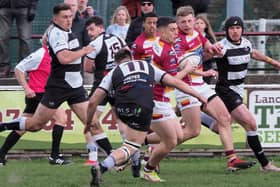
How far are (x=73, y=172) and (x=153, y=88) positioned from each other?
2.00m

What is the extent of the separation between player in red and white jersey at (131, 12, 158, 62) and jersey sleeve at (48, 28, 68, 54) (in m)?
1.02

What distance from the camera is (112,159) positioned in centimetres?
1180

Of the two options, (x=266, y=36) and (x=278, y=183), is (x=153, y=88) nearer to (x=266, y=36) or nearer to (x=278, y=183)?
(x=278, y=183)

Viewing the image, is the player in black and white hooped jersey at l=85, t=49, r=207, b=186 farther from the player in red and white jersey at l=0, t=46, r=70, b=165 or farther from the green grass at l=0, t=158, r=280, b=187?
the player in red and white jersey at l=0, t=46, r=70, b=165

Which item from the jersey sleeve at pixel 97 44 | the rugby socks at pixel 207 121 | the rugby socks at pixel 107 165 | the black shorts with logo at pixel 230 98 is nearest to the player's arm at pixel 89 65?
the jersey sleeve at pixel 97 44

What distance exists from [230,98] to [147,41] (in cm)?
140

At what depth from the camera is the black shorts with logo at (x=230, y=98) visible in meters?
14.3

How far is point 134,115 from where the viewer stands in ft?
39.5

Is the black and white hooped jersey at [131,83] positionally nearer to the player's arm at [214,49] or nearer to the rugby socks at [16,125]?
the player's arm at [214,49]

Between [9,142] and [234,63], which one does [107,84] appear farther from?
[9,142]

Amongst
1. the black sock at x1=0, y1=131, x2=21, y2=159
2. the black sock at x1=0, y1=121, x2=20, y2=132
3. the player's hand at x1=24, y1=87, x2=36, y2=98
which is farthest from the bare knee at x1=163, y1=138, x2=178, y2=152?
the black sock at x1=0, y1=131, x2=21, y2=159

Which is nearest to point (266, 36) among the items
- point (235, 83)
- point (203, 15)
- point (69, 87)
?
point (203, 15)

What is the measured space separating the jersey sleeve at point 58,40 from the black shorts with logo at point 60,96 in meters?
0.58

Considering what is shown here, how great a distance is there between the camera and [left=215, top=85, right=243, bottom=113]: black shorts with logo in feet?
46.8
